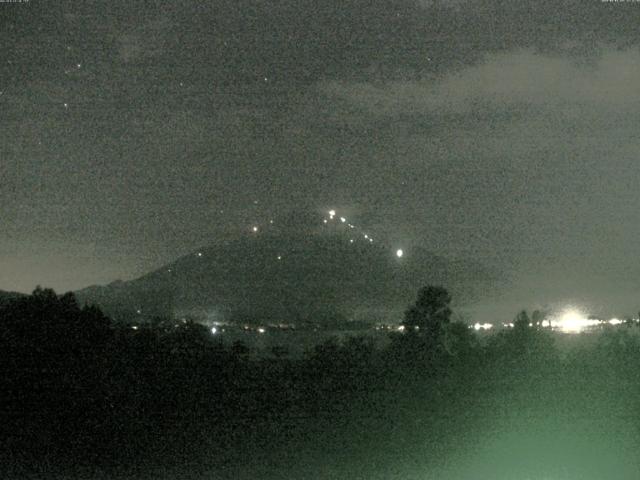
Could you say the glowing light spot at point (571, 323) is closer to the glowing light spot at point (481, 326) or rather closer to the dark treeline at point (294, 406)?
the glowing light spot at point (481, 326)

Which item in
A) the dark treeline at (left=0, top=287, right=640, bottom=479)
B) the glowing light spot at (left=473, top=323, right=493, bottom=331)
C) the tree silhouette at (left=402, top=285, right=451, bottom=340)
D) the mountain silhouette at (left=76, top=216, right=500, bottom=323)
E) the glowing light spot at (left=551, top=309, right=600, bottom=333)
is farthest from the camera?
the mountain silhouette at (left=76, top=216, right=500, bottom=323)

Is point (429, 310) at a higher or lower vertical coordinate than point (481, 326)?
higher

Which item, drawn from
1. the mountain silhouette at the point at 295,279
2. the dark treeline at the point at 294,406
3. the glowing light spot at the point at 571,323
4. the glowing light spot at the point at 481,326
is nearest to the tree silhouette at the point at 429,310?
the glowing light spot at the point at 481,326

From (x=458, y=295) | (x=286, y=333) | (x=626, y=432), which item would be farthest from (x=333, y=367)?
(x=458, y=295)

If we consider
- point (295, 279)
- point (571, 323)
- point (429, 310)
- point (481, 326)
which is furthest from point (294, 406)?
point (295, 279)

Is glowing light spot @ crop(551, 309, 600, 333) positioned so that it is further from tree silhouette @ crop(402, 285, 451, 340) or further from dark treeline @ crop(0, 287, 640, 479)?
tree silhouette @ crop(402, 285, 451, 340)

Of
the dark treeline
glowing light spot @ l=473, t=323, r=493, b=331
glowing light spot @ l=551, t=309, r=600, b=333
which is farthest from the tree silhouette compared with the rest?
the dark treeline

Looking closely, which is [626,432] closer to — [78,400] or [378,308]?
[78,400]

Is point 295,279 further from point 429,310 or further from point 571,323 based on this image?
point 571,323
